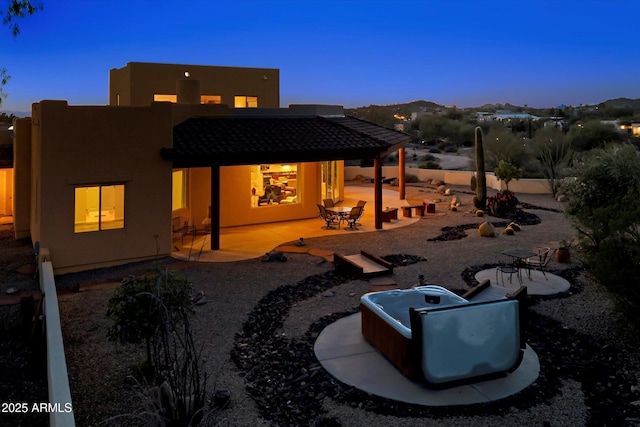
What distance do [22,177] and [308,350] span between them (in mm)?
13540

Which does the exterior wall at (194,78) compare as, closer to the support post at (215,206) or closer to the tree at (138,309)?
the support post at (215,206)

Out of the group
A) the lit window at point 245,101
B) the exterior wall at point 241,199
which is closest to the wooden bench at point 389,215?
the exterior wall at point 241,199

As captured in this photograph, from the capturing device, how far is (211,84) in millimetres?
25109

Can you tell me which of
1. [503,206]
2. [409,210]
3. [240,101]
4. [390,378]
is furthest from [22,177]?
[503,206]

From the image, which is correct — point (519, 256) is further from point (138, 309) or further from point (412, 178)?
point (412, 178)

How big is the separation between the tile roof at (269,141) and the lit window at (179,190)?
1.64m

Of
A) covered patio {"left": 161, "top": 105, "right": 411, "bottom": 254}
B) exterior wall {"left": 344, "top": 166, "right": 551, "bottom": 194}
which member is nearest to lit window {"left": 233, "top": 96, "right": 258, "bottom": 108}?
covered patio {"left": 161, "top": 105, "right": 411, "bottom": 254}

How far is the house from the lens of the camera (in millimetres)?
12336

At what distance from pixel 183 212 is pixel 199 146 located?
11.2 ft

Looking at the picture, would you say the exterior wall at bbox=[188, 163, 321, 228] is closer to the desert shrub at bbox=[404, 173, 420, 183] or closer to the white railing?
the white railing

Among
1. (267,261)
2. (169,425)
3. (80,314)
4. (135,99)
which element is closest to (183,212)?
(267,261)

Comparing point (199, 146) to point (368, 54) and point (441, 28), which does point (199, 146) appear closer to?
point (441, 28)

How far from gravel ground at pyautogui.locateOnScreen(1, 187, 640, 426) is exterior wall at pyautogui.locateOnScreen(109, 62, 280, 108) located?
1380 centimetres

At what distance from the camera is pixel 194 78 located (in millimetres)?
24453
